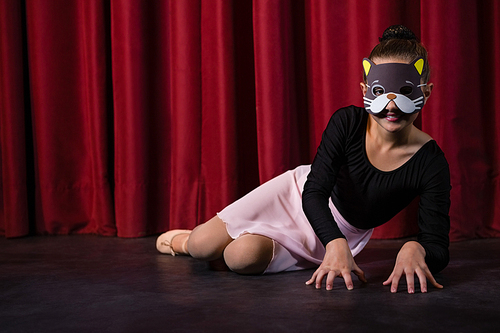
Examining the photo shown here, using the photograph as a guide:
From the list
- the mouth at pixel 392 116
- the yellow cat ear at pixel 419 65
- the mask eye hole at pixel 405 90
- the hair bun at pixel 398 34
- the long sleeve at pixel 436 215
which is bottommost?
the long sleeve at pixel 436 215

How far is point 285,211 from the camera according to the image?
1.70 metres

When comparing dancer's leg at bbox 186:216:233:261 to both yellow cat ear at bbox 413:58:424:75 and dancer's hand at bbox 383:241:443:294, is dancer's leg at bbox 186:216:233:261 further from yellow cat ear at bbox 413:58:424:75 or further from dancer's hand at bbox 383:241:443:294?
yellow cat ear at bbox 413:58:424:75

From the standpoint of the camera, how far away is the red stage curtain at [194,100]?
2092 millimetres

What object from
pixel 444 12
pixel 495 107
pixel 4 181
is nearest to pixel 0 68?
pixel 4 181

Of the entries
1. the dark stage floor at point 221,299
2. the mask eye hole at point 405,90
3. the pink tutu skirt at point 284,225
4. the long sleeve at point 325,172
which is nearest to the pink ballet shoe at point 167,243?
the dark stage floor at point 221,299

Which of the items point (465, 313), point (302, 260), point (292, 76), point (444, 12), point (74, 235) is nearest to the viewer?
point (465, 313)

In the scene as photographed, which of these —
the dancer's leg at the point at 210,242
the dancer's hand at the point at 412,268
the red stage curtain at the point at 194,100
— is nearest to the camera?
the dancer's hand at the point at 412,268

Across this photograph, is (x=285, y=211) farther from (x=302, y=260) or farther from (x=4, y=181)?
(x=4, y=181)

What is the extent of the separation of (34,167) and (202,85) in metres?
0.96

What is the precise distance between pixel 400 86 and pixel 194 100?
120cm

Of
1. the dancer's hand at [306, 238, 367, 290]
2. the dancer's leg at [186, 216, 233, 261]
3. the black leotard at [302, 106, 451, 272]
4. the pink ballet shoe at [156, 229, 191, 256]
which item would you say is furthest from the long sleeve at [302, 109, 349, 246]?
the pink ballet shoe at [156, 229, 191, 256]

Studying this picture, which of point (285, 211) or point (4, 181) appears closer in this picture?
point (285, 211)

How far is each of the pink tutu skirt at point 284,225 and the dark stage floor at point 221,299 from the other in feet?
0.24

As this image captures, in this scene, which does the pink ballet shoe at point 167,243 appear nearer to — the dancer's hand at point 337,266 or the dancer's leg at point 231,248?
the dancer's leg at point 231,248
